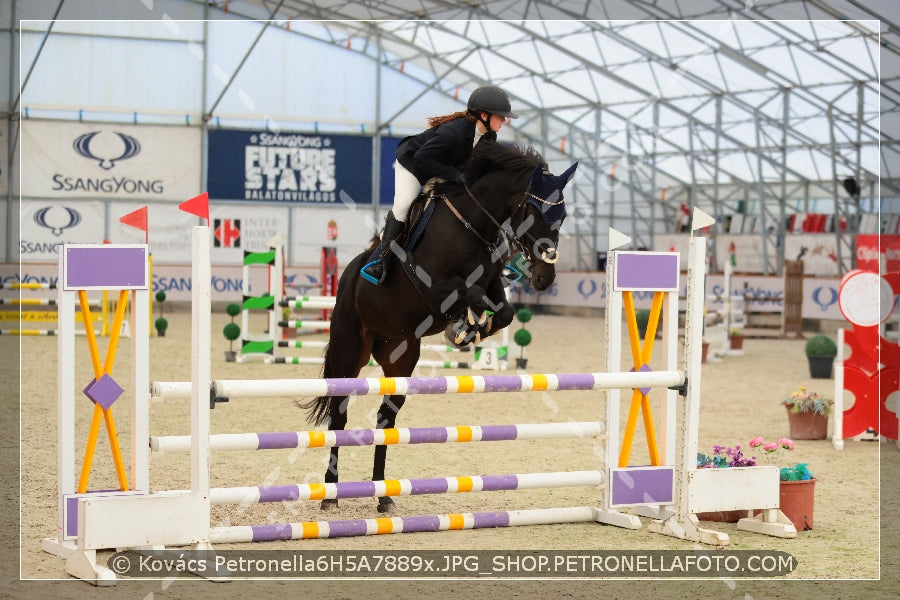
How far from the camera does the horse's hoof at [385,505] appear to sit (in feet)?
14.0

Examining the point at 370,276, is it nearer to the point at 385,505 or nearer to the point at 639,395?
the point at 385,505

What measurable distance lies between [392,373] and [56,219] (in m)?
17.8

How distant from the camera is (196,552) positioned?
10.8ft

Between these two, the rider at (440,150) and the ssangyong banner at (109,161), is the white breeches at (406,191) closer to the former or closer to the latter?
the rider at (440,150)

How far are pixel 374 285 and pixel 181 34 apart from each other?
1794cm

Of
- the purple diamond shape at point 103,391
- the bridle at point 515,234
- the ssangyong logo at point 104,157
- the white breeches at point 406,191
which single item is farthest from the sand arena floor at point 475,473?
the ssangyong logo at point 104,157

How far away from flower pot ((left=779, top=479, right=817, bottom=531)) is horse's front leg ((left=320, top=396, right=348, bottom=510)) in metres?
1.88

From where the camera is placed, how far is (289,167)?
21.8 metres

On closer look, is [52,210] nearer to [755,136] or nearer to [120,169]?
[120,169]

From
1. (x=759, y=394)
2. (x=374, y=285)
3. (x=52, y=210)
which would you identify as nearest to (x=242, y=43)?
(x=52, y=210)

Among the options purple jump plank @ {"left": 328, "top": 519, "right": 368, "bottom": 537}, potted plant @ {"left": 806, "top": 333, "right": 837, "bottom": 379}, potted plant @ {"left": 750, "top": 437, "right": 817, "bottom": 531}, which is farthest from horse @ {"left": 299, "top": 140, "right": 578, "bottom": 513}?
potted plant @ {"left": 806, "top": 333, "right": 837, "bottom": 379}

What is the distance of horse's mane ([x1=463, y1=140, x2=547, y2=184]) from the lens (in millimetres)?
4168

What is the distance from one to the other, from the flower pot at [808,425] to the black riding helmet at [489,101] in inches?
138

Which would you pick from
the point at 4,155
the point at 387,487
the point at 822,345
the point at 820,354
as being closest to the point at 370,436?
the point at 387,487
